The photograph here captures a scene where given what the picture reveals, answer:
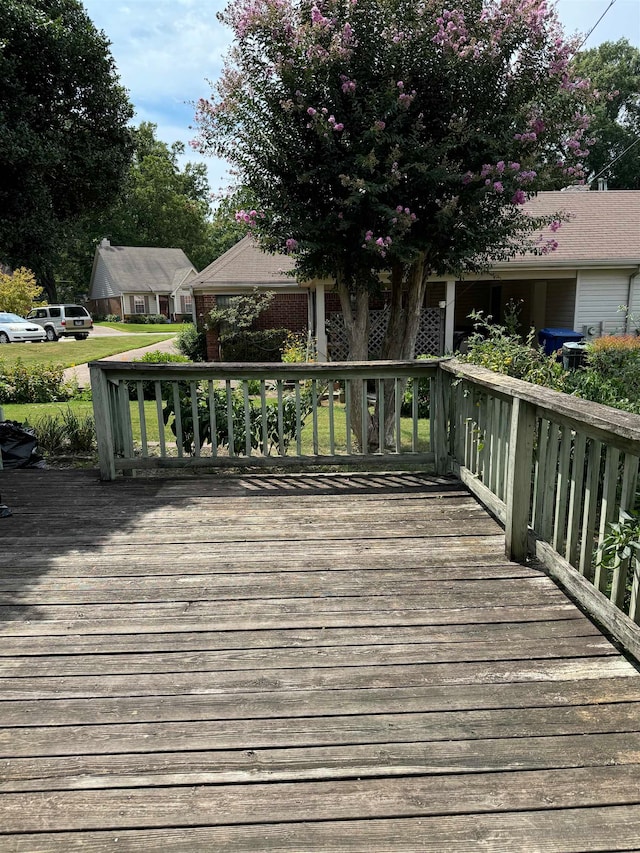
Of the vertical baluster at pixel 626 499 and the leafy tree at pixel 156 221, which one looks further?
the leafy tree at pixel 156 221

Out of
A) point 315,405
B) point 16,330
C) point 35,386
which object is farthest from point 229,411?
point 16,330

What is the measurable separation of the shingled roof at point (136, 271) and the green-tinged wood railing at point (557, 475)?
138ft

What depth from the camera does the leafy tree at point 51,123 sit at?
6203 mm

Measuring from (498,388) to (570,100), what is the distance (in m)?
4.24

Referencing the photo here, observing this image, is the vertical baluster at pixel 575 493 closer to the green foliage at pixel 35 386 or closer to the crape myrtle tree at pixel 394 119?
the crape myrtle tree at pixel 394 119

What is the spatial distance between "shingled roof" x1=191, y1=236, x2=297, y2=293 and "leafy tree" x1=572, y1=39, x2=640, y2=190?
28296mm

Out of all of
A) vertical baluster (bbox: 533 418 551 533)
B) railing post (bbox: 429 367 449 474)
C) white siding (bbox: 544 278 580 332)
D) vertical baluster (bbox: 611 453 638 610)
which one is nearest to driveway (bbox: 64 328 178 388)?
railing post (bbox: 429 367 449 474)

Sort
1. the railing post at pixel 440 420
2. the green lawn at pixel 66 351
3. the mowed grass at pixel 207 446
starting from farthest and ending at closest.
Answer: the green lawn at pixel 66 351
the mowed grass at pixel 207 446
the railing post at pixel 440 420

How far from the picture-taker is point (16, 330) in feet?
81.2

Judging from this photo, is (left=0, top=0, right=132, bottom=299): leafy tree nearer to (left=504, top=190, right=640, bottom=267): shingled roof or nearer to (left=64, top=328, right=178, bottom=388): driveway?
(left=64, top=328, right=178, bottom=388): driveway

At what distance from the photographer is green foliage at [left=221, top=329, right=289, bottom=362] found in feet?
49.8

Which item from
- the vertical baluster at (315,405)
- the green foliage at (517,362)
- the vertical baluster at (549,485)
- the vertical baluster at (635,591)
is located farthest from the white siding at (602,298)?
the vertical baluster at (635,591)

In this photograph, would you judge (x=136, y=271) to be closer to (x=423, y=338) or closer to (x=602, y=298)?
(x=423, y=338)

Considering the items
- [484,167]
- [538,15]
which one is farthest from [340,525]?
[538,15]
